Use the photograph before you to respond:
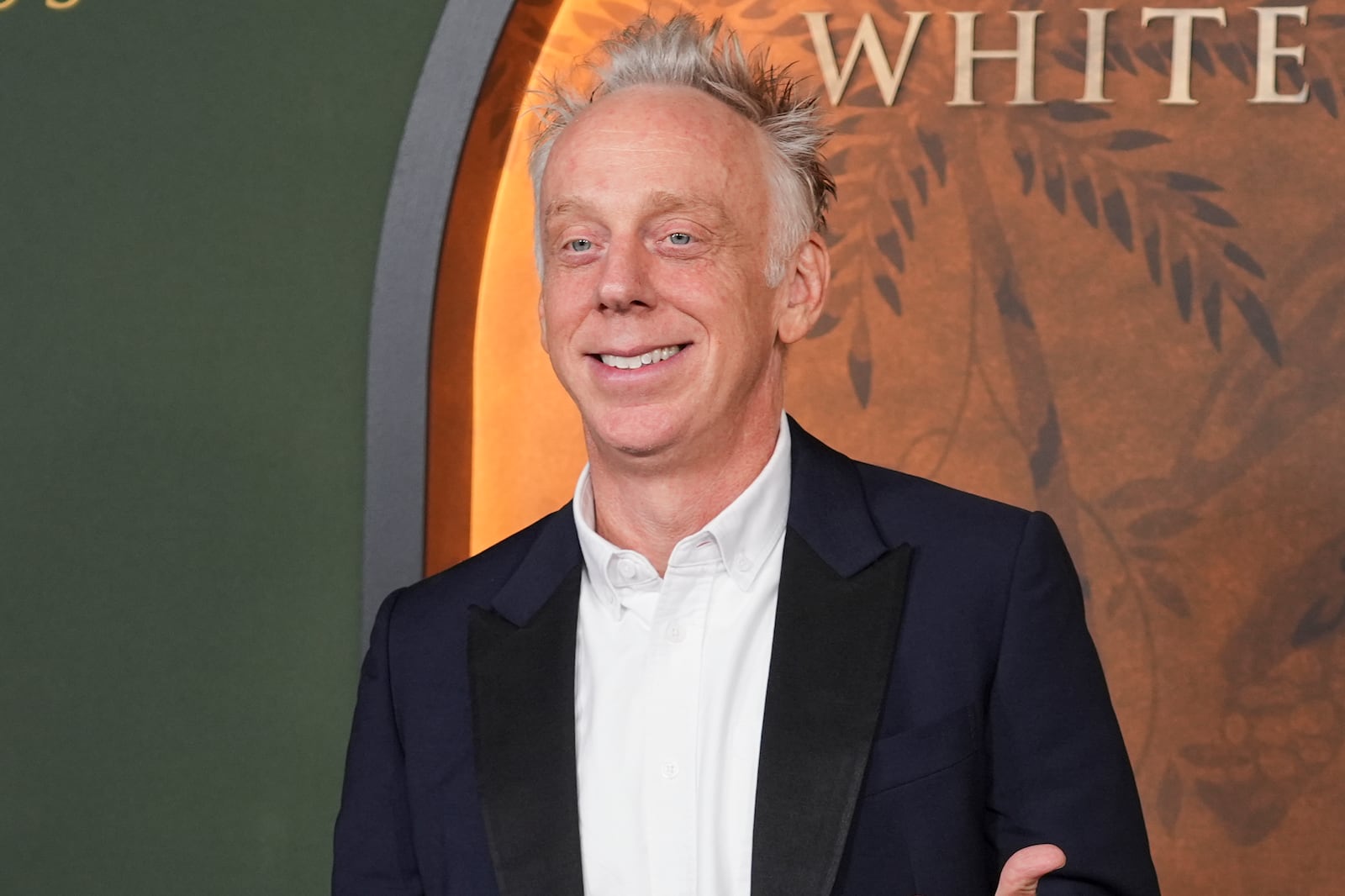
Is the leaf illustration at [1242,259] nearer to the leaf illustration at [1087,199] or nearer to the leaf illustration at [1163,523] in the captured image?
the leaf illustration at [1087,199]

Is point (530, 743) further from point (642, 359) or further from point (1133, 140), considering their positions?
point (1133, 140)

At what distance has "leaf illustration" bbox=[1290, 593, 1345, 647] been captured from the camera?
2281mm

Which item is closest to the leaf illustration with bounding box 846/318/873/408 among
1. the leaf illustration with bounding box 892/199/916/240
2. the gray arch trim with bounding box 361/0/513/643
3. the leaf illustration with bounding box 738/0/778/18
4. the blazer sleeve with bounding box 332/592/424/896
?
the leaf illustration with bounding box 892/199/916/240

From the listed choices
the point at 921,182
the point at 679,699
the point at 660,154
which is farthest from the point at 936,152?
the point at 679,699

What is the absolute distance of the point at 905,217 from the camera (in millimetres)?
2402

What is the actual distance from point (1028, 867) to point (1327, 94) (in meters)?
1.46

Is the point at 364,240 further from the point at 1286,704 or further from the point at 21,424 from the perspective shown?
the point at 1286,704

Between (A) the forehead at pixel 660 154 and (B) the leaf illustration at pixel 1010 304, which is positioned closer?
(A) the forehead at pixel 660 154

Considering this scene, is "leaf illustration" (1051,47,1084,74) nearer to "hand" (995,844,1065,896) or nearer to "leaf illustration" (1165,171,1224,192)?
"leaf illustration" (1165,171,1224,192)

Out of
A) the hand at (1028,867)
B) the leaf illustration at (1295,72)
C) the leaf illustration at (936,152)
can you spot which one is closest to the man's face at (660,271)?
the hand at (1028,867)

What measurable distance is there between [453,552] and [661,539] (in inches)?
35.1

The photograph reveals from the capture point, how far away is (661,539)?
1.59 metres

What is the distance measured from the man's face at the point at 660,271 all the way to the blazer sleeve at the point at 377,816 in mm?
375

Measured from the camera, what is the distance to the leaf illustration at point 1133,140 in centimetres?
233
